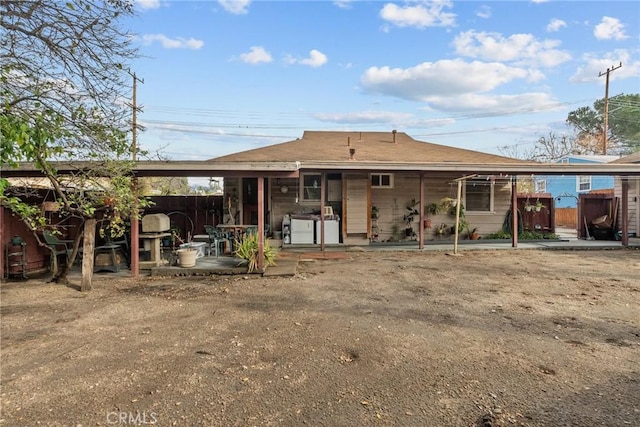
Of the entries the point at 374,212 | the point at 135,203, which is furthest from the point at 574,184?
the point at 135,203

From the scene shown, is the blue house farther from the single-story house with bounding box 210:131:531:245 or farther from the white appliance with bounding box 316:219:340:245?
the white appliance with bounding box 316:219:340:245

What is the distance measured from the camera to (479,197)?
504 inches

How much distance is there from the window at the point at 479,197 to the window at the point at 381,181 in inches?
105

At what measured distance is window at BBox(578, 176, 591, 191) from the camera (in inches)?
848

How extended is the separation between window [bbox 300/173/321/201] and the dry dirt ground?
5399 millimetres

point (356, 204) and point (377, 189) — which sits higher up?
point (377, 189)

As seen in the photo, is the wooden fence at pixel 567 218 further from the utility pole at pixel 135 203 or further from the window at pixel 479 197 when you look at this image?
the utility pole at pixel 135 203

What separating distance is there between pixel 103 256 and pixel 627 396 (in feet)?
29.0

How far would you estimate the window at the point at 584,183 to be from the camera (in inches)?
848

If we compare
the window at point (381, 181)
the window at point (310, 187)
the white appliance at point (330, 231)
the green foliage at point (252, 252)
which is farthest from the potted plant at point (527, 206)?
the green foliage at point (252, 252)

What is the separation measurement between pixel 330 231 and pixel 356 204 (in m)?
1.18

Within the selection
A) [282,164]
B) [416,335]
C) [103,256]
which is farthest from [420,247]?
[103,256]

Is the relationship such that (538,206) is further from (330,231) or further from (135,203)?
(135,203)

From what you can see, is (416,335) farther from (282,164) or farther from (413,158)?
(413,158)
